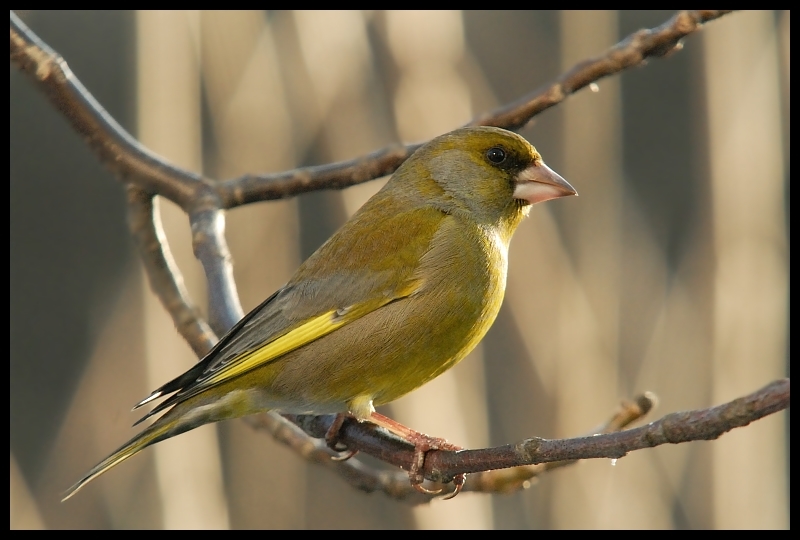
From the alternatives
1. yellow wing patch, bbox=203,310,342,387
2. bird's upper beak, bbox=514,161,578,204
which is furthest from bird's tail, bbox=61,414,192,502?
bird's upper beak, bbox=514,161,578,204

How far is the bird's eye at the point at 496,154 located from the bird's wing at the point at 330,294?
1.12 ft

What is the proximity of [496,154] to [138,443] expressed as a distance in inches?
67.4

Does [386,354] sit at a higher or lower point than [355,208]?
lower

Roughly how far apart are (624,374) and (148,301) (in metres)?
2.95

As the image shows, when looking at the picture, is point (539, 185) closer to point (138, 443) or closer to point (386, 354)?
point (386, 354)

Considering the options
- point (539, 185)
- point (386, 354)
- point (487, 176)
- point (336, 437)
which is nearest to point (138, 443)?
point (336, 437)

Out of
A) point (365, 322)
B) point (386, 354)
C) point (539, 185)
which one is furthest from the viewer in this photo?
point (539, 185)

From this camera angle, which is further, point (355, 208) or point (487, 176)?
point (355, 208)

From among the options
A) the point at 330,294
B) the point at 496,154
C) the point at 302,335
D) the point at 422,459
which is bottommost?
the point at 422,459

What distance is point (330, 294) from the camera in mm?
3035

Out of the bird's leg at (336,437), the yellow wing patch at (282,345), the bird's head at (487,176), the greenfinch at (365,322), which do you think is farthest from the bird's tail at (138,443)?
the bird's head at (487,176)

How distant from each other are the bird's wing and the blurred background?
159 cm

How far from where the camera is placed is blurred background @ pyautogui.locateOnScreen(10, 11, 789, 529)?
461 centimetres

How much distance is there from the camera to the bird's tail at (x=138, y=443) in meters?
2.48
